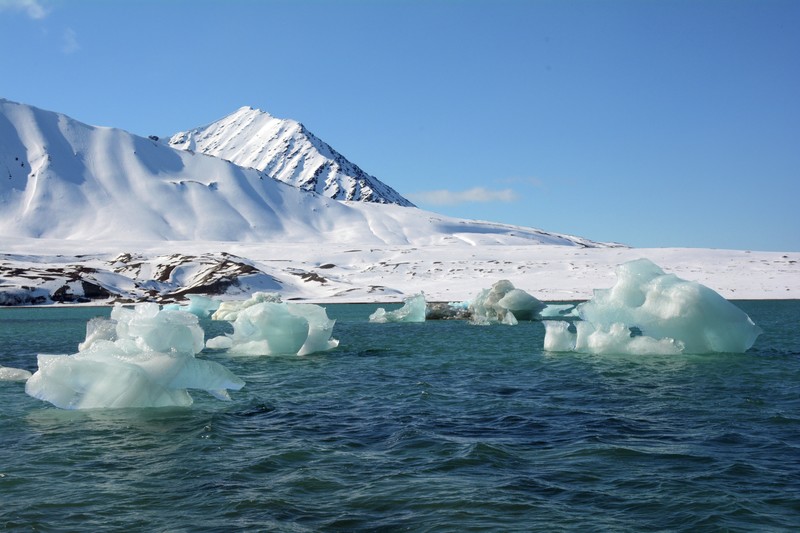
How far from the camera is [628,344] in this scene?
27312mm

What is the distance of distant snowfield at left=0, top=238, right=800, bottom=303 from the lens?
9238 centimetres

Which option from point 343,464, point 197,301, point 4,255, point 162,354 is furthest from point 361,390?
point 4,255

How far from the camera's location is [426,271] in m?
115

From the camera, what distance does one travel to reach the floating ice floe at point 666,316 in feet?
84.2

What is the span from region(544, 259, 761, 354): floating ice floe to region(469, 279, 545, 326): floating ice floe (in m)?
23.1

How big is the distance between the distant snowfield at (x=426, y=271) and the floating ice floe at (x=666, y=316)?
5874 cm

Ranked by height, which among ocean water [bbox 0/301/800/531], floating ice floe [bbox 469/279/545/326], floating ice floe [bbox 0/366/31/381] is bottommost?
floating ice floe [bbox 0/366/31/381]

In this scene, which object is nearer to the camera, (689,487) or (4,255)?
(689,487)

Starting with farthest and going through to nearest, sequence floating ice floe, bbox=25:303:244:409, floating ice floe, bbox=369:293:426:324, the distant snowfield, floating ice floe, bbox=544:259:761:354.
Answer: the distant snowfield
floating ice floe, bbox=369:293:426:324
floating ice floe, bbox=544:259:761:354
floating ice floe, bbox=25:303:244:409

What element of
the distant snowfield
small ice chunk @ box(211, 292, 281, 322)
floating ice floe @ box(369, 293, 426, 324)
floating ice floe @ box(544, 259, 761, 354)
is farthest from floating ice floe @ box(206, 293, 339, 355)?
the distant snowfield

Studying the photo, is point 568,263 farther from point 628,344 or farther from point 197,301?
point 628,344

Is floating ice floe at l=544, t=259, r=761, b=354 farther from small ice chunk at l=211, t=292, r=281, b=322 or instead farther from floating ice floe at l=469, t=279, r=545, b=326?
small ice chunk at l=211, t=292, r=281, b=322

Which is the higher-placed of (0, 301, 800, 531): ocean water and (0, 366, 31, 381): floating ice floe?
(0, 301, 800, 531): ocean water

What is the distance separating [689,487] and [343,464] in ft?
16.5
